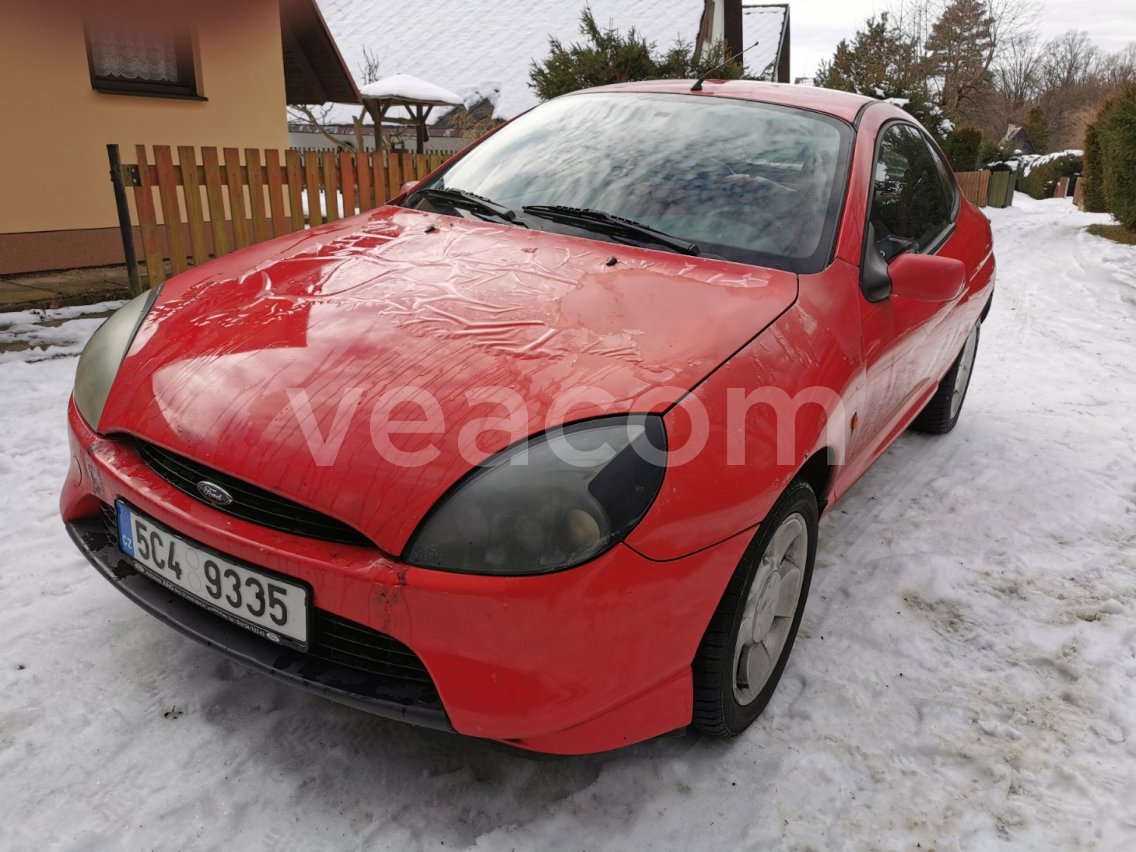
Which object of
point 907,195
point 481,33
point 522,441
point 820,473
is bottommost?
point 820,473

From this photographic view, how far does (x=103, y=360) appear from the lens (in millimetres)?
1977

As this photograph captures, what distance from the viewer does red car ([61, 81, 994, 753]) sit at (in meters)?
1.43

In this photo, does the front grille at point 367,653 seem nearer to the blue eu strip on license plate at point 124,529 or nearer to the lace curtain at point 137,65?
the blue eu strip on license plate at point 124,529

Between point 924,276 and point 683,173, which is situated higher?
point 683,173

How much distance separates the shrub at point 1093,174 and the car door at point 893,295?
16.5 meters

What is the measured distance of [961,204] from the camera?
12.4 feet

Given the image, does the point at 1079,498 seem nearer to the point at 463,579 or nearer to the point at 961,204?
the point at 961,204

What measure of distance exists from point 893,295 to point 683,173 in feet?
2.30

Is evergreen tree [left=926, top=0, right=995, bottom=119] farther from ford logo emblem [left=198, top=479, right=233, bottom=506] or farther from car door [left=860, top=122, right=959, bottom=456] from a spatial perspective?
ford logo emblem [left=198, top=479, right=233, bottom=506]

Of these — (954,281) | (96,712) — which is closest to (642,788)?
(96,712)

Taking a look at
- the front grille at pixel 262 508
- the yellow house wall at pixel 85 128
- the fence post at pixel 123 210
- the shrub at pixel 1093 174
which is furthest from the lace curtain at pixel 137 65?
the shrub at pixel 1093 174

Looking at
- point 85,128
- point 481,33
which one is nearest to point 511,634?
point 85,128

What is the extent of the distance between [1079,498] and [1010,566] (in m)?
0.79

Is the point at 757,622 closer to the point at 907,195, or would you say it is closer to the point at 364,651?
the point at 364,651
